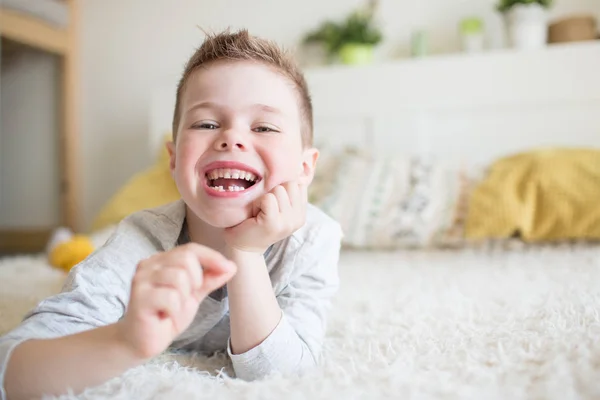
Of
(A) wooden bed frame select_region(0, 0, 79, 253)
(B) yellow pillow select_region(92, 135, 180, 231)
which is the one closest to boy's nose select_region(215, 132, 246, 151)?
(B) yellow pillow select_region(92, 135, 180, 231)

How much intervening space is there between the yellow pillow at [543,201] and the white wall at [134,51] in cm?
124

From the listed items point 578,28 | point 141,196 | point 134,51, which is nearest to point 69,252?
point 141,196

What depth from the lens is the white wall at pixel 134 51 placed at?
2.58 m

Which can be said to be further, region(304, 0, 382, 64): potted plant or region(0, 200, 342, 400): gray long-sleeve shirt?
region(304, 0, 382, 64): potted plant

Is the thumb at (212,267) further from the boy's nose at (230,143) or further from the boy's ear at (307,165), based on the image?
the boy's ear at (307,165)

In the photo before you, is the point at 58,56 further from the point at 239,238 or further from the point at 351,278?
the point at 239,238

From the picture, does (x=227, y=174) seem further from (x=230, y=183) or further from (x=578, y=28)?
(x=578, y=28)

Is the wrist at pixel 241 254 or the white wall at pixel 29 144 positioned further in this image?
the white wall at pixel 29 144

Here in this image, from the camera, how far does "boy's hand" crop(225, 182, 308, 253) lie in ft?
1.90

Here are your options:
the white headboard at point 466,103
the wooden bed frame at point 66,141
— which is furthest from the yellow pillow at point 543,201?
the wooden bed frame at point 66,141

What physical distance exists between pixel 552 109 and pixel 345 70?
78 cm

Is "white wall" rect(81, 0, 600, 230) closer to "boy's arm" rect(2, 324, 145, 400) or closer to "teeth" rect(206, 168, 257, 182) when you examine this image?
"teeth" rect(206, 168, 257, 182)

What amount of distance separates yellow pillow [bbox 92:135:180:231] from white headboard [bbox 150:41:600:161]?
0.58 meters

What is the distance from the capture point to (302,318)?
706mm
